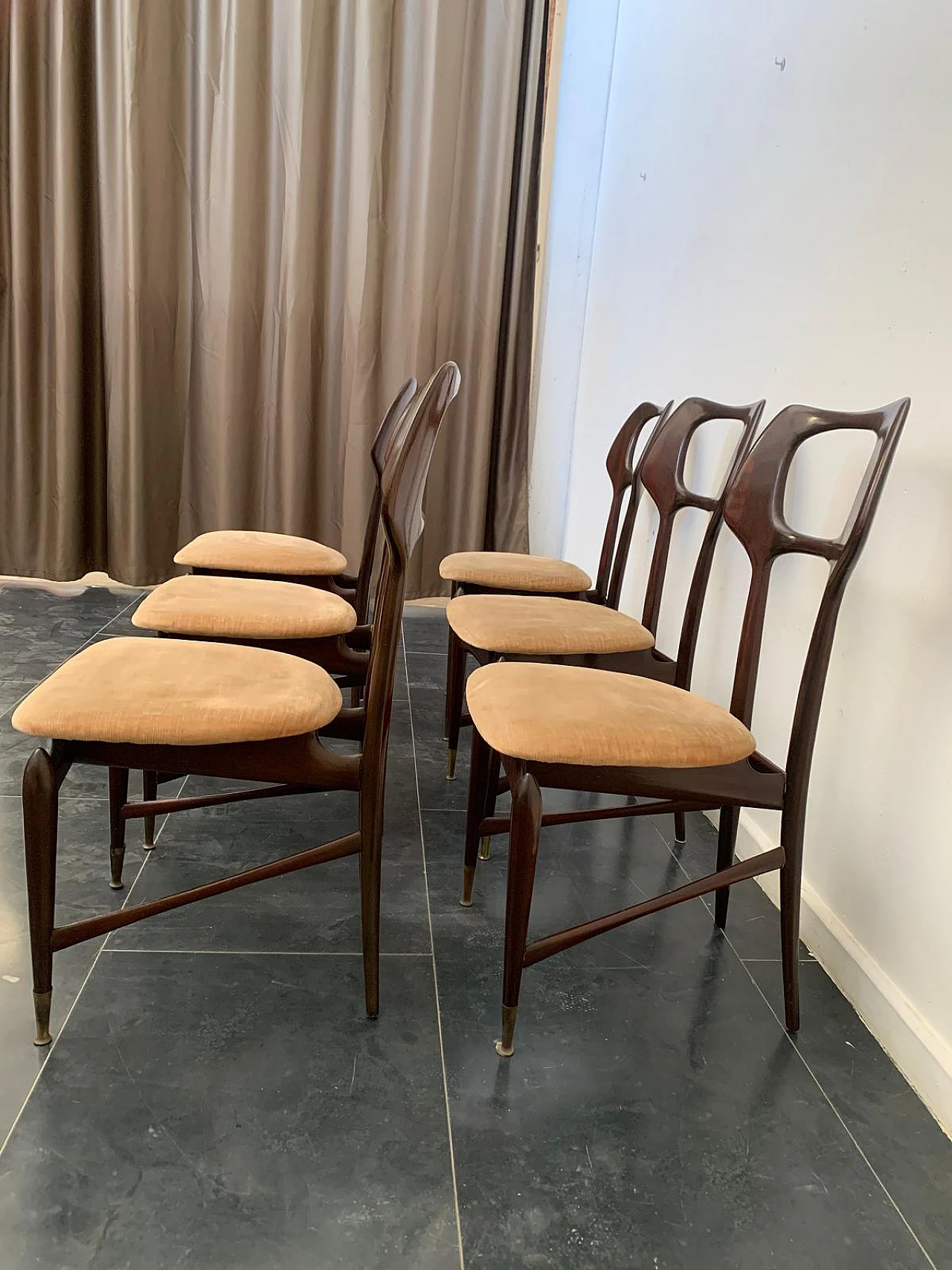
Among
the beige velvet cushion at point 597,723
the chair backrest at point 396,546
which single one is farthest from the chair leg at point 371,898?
the beige velvet cushion at point 597,723

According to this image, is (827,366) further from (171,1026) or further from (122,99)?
(122,99)

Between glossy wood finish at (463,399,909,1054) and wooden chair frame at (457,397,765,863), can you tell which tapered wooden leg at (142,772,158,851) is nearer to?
wooden chair frame at (457,397,765,863)

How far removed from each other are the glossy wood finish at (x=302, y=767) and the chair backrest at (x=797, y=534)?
0.52 meters

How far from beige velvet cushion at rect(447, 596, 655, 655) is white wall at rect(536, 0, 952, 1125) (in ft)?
0.99

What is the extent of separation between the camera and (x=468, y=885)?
1.55 meters

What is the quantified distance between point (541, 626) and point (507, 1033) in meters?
0.70

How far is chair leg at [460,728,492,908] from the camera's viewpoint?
1.44 meters

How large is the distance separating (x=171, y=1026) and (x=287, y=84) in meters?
2.96

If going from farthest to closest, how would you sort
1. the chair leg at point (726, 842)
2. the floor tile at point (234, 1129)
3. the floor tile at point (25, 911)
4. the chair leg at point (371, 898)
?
the chair leg at point (726, 842)
the chair leg at point (371, 898)
the floor tile at point (25, 911)
the floor tile at point (234, 1129)

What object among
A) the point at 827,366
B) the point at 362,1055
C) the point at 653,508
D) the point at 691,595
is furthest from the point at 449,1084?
the point at 653,508

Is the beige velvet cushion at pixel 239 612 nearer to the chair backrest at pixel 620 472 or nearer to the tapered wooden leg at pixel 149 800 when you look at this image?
the tapered wooden leg at pixel 149 800

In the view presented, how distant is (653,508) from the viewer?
236 cm

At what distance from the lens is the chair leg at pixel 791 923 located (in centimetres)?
129

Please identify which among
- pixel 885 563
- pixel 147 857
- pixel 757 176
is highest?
pixel 757 176
